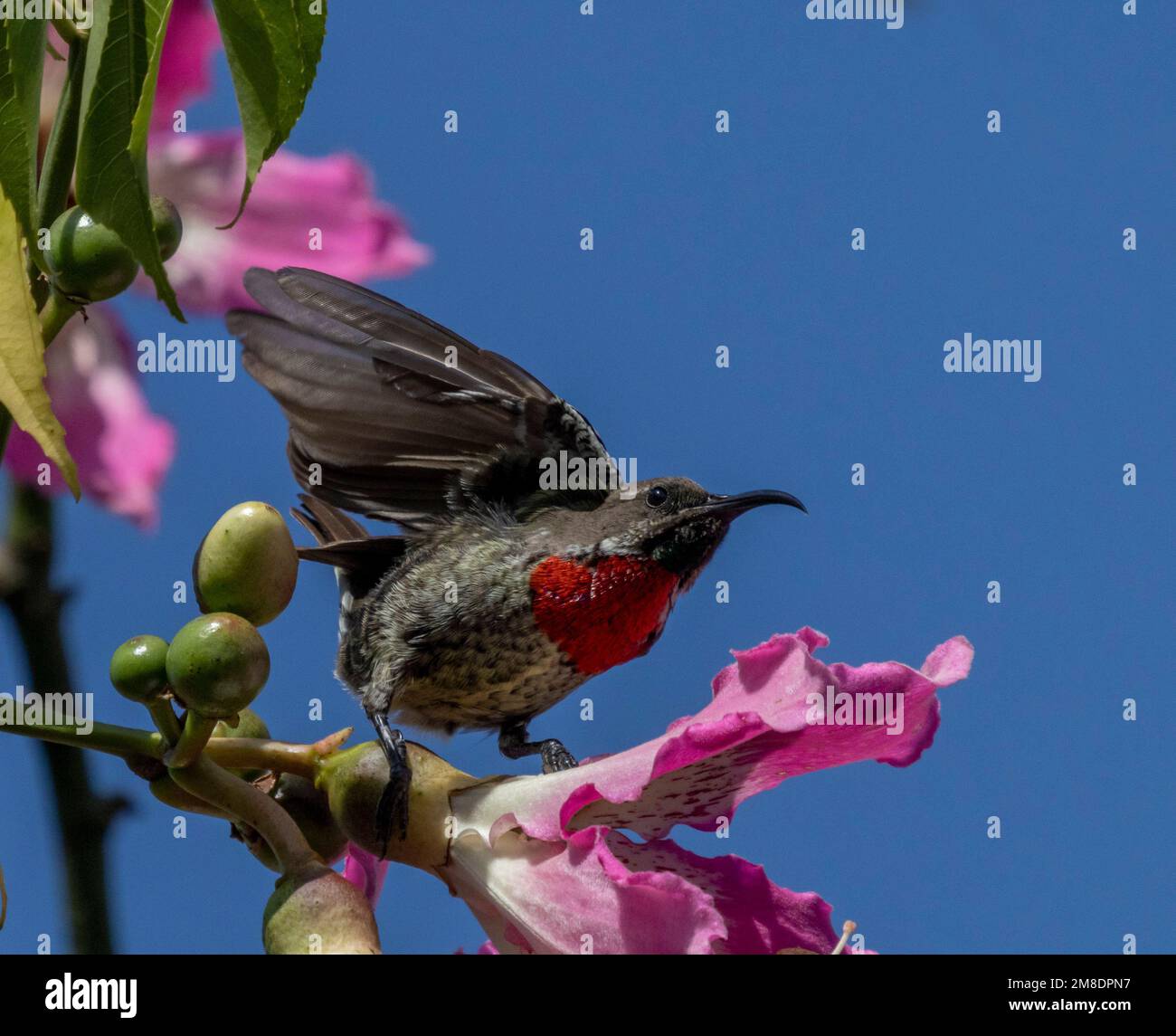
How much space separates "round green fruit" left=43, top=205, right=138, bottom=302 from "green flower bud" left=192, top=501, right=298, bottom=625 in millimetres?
273

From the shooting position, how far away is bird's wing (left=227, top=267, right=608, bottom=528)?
211 cm

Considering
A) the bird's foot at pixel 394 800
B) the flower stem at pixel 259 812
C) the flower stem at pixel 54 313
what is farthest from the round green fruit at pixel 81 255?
the bird's foot at pixel 394 800

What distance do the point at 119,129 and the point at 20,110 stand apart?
0.07 meters

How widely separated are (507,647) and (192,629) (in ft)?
2.43

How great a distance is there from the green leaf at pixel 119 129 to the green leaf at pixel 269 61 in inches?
2.6

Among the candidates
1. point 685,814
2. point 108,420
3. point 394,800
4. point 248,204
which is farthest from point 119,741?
point 248,204

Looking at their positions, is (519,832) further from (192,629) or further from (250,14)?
(250,14)

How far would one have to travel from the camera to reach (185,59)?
229cm

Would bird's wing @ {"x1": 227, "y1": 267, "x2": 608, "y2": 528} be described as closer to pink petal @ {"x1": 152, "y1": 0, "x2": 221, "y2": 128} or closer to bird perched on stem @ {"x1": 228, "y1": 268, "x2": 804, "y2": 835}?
bird perched on stem @ {"x1": 228, "y1": 268, "x2": 804, "y2": 835}

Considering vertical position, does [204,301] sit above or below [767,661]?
above

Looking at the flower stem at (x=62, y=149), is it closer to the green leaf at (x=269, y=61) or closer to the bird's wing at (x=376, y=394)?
the green leaf at (x=269, y=61)
